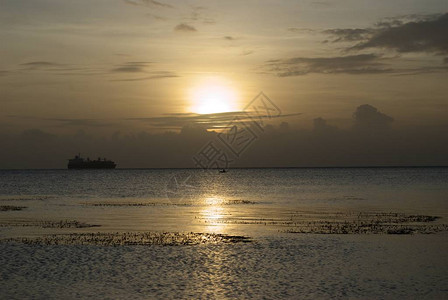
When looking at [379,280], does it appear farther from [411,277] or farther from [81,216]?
[81,216]

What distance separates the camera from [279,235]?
41.5 meters

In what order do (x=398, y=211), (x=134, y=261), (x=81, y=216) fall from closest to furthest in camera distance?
(x=134, y=261)
(x=81, y=216)
(x=398, y=211)

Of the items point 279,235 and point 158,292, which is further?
point 279,235

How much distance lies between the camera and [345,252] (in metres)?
34.1

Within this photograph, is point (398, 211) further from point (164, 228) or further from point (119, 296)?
point (119, 296)

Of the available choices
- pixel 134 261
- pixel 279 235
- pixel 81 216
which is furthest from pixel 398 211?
pixel 134 261

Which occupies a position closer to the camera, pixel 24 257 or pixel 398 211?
pixel 24 257

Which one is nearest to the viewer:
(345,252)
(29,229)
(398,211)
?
(345,252)

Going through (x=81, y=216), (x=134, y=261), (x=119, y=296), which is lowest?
(x=119, y=296)

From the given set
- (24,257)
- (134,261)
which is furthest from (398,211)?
(24,257)

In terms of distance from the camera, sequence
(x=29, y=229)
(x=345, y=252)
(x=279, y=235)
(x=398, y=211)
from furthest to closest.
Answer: (x=398, y=211)
(x=29, y=229)
(x=279, y=235)
(x=345, y=252)

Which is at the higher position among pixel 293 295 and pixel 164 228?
pixel 164 228

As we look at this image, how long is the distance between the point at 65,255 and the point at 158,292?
1083 cm

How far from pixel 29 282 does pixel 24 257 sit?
6.40 m
